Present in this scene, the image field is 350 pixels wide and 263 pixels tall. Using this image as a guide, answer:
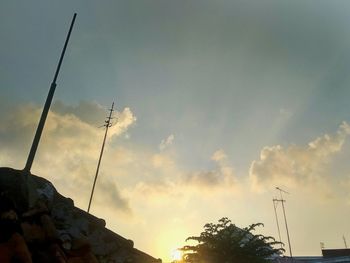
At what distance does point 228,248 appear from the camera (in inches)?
877

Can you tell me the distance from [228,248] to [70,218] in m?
17.1

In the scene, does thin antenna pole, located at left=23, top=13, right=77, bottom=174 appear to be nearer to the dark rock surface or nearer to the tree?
the dark rock surface

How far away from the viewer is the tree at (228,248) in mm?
22047

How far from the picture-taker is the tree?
72.3ft

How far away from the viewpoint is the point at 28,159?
806 cm

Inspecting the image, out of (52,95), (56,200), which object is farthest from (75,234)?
(52,95)

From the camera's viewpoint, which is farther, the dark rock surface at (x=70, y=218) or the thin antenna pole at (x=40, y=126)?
the thin antenna pole at (x=40, y=126)

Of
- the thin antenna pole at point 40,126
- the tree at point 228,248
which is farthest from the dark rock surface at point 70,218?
the tree at point 228,248

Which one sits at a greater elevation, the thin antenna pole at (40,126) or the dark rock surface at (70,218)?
the thin antenna pole at (40,126)

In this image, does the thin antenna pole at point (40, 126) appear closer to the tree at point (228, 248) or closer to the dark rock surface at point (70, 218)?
the dark rock surface at point (70, 218)

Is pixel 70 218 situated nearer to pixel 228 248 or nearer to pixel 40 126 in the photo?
pixel 40 126

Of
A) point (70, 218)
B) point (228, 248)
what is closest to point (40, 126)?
point (70, 218)

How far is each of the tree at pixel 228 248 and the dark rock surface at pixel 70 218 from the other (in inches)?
592

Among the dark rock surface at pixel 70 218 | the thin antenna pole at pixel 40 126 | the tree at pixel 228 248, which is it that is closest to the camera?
the dark rock surface at pixel 70 218
